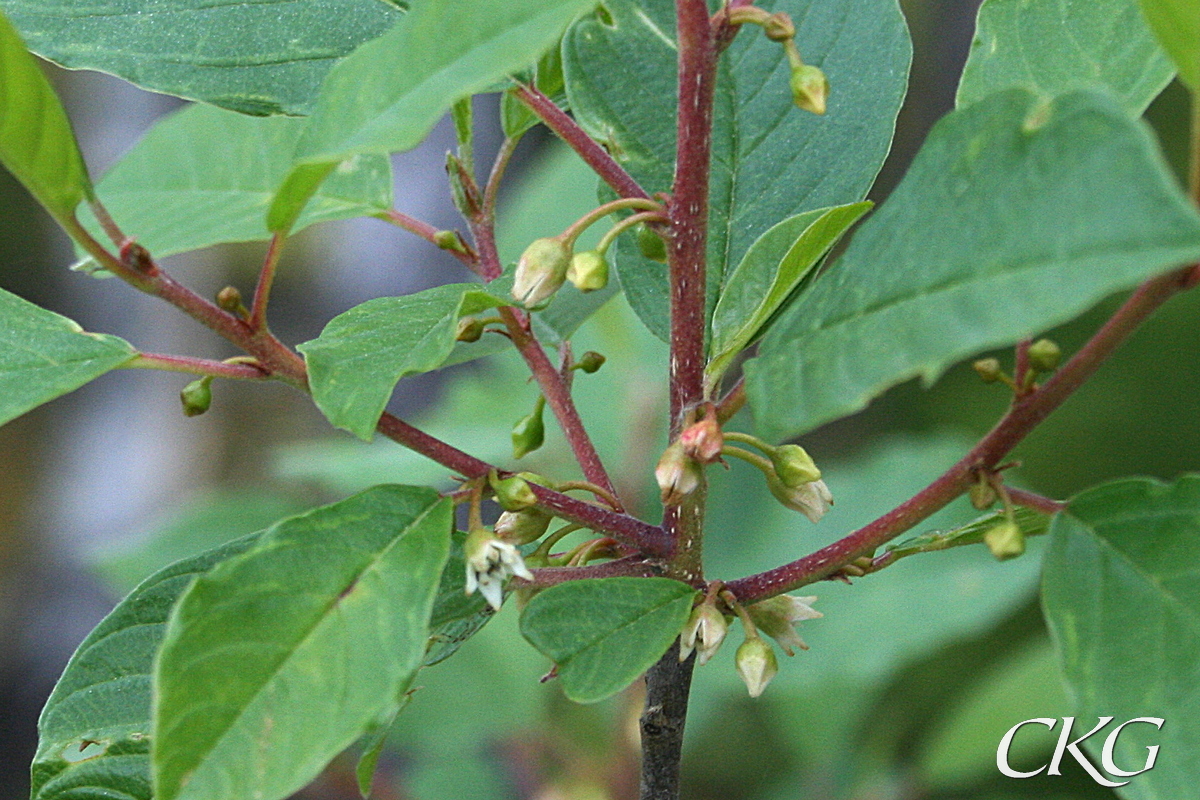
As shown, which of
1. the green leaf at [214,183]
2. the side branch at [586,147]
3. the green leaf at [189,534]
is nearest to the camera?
the side branch at [586,147]

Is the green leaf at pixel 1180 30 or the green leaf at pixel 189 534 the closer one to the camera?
the green leaf at pixel 1180 30

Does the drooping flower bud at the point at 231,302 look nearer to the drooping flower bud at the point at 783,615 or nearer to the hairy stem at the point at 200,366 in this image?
the hairy stem at the point at 200,366

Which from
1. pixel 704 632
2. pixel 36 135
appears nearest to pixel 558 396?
pixel 704 632

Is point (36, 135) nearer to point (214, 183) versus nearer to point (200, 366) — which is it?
point (200, 366)

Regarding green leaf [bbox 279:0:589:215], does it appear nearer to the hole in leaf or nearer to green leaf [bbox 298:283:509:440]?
green leaf [bbox 298:283:509:440]

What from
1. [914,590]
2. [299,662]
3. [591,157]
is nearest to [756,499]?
[914,590]

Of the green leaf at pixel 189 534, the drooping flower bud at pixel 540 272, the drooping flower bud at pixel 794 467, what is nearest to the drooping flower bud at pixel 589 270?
the drooping flower bud at pixel 540 272
